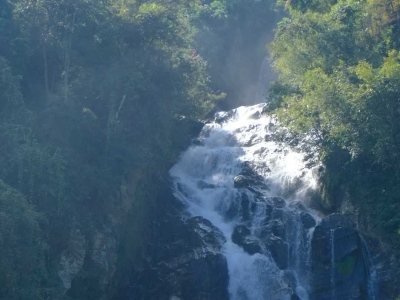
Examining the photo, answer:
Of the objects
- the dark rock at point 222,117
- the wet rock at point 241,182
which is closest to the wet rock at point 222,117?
the dark rock at point 222,117

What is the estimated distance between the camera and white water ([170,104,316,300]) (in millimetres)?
31016

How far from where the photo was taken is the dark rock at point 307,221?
32.2 metres

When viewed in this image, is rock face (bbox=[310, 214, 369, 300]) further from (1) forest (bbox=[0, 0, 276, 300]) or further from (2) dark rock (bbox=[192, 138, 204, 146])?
(2) dark rock (bbox=[192, 138, 204, 146])

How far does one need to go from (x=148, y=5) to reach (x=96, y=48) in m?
4.49

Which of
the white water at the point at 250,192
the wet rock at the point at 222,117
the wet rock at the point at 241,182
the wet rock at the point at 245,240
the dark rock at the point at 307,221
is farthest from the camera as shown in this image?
the wet rock at the point at 222,117

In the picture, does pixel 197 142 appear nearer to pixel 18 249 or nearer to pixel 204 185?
pixel 204 185

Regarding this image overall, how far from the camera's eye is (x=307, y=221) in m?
32.4

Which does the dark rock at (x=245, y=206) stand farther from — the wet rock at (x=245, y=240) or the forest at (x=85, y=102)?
the forest at (x=85, y=102)

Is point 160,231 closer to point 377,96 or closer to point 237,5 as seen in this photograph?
point 377,96

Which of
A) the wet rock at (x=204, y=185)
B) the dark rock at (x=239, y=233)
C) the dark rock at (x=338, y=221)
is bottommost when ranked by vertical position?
the dark rock at (x=239, y=233)

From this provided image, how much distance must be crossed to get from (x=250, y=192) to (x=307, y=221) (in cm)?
409

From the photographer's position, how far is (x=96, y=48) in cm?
3481

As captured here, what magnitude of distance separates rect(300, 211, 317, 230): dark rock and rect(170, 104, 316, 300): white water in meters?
0.18

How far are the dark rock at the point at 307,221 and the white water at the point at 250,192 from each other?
18 cm
